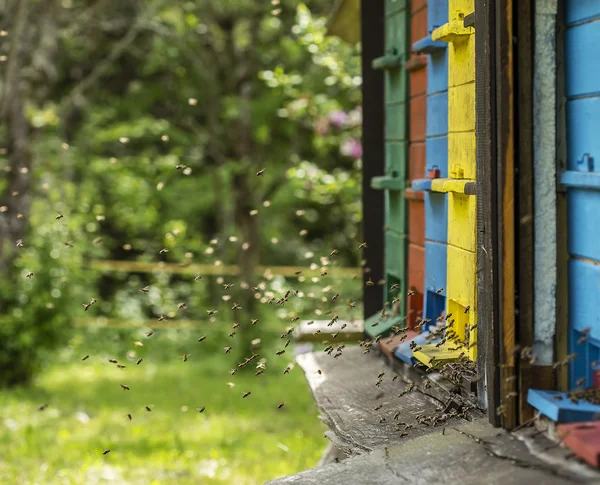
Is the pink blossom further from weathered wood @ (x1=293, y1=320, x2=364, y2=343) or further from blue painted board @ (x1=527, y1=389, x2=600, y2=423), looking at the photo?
blue painted board @ (x1=527, y1=389, x2=600, y2=423)

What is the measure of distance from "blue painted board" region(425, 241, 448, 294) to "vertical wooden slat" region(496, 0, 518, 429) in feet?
4.33

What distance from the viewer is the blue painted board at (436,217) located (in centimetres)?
452

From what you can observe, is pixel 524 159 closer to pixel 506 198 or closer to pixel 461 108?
pixel 506 198

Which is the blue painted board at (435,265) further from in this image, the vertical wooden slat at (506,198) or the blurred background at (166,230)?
the vertical wooden slat at (506,198)

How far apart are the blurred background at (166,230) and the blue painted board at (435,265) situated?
2.30 ft

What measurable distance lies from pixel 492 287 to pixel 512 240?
0.63 feet

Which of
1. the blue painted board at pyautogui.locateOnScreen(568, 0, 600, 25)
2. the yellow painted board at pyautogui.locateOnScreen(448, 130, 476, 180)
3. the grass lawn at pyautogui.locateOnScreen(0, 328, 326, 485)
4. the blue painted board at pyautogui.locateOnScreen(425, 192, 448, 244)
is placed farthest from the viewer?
the grass lawn at pyautogui.locateOnScreen(0, 328, 326, 485)

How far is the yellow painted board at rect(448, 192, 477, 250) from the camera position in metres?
3.97

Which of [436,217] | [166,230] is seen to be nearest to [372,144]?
[436,217]

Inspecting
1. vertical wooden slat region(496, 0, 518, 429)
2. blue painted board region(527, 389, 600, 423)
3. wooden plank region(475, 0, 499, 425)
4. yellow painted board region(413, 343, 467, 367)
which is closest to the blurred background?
yellow painted board region(413, 343, 467, 367)

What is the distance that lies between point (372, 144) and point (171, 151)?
12063 mm

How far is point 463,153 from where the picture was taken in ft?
13.5

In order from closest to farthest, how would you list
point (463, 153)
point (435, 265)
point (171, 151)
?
point (463, 153) < point (435, 265) < point (171, 151)

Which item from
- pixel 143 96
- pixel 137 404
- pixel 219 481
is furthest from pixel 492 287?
pixel 143 96
